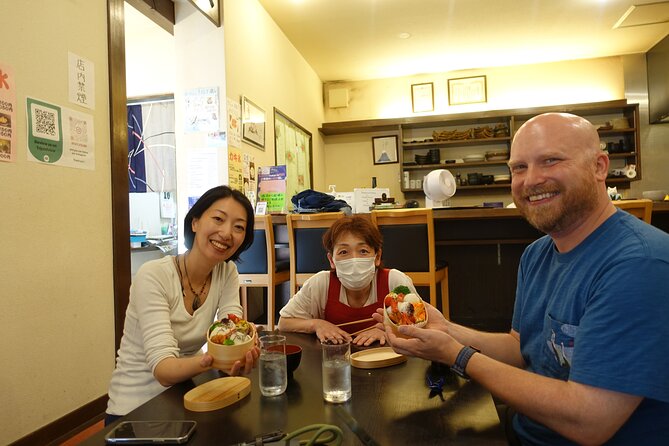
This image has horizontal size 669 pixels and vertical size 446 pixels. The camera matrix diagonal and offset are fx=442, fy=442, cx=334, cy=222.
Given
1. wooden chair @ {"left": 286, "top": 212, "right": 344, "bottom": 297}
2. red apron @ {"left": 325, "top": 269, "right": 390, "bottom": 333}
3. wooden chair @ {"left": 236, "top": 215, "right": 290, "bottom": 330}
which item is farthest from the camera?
wooden chair @ {"left": 236, "top": 215, "right": 290, "bottom": 330}

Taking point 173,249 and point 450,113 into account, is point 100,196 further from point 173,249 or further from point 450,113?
point 450,113

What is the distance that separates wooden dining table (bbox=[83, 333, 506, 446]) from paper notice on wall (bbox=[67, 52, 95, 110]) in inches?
75.9

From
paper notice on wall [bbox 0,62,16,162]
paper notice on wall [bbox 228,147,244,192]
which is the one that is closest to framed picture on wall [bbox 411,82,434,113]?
paper notice on wall [bbox 228,147,244,192]

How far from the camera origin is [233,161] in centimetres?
391

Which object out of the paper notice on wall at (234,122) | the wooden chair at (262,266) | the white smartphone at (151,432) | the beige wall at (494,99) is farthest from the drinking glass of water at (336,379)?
the beige wall at (494,99)

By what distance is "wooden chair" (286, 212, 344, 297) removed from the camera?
305 centimetres

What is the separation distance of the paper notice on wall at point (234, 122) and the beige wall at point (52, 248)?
138cm

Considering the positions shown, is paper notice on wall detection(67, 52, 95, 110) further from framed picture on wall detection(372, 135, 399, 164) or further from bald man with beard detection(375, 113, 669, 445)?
framed picture on wall detection(372, 135, 399, 164)

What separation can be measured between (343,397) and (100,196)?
6.94 feet

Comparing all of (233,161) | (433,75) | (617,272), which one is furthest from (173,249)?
(433,75)

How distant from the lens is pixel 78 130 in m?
2.32

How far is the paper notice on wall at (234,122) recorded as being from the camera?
152 inches

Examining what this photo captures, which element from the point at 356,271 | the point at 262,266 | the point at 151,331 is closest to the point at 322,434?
the point at 151,331

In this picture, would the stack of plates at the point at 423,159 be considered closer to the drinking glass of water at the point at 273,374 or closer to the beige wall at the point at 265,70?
the beige wall at the point at 265,70
